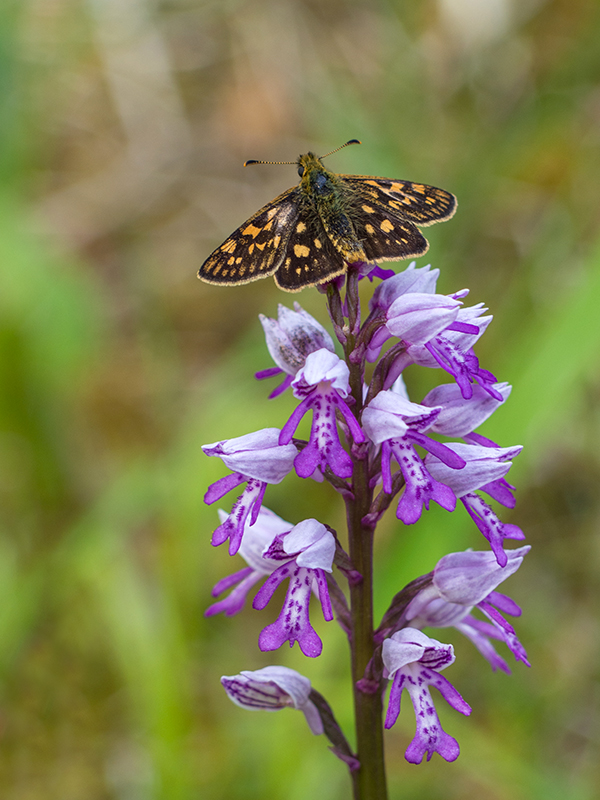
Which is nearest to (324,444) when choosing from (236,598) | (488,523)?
(488,523)

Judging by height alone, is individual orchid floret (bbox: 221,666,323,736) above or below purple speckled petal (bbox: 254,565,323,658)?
below

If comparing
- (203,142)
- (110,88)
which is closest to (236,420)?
(203,142)

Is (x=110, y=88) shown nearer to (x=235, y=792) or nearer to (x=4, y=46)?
(x=4, y=46)

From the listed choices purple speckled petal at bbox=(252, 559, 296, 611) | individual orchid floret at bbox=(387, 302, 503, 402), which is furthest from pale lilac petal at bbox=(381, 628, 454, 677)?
individual orchid floret at bbox=(387, 302, 503, 402)

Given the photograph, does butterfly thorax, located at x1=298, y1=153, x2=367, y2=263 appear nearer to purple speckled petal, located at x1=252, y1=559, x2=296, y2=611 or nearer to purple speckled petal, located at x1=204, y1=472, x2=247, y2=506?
purple speckled petal, located at x1=204, y1=472, x2=247, y2=506

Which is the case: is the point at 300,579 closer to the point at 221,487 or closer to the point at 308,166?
the point at 221,487

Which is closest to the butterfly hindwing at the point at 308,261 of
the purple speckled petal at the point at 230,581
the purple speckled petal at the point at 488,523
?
the purple speckled petal at the point at 488,523
